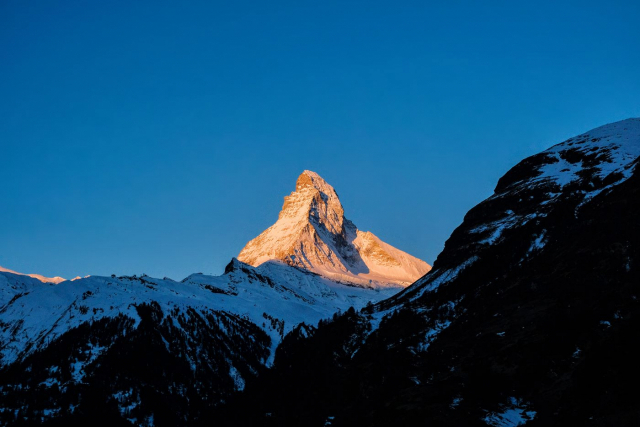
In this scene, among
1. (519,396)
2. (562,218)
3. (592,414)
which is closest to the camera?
(592,414)

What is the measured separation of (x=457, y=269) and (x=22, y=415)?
131865 mm

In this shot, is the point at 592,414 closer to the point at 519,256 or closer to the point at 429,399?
the point at 429,399

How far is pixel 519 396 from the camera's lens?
104 meters

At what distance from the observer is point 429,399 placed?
117250mm

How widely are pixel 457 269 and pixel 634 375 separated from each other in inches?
3589

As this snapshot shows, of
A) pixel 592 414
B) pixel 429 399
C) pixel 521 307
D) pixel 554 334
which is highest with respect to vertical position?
pixel 521 307

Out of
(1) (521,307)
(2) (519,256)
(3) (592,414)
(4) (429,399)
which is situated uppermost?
(2) (519,256)

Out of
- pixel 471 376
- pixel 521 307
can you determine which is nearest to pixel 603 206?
pixel 521 307

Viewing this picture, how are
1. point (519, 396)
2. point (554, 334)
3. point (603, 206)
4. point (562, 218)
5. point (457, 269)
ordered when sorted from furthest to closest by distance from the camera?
1. point (457, 269)
2. point (562, 218)
3. point (603, 206)
4. point (554, 334)
5. point (519, 396)

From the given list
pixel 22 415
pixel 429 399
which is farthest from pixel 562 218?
pixel 22 415

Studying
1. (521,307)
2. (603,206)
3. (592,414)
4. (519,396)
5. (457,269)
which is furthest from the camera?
(457,269)

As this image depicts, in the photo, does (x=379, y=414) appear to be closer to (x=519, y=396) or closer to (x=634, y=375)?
(x=519, y=396)

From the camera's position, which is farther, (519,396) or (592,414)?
(519,396)

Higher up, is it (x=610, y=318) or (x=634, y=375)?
(x=610, y=318)
